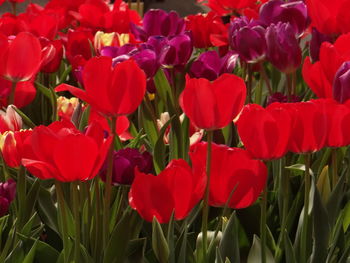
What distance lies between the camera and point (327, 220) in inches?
37.0

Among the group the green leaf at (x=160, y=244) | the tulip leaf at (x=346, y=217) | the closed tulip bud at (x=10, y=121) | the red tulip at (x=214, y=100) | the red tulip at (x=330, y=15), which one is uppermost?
the red tulip at (x=214, y=100)

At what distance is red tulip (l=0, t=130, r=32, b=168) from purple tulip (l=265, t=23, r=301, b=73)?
0.40 metres

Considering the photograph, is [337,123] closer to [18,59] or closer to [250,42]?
[250,42]

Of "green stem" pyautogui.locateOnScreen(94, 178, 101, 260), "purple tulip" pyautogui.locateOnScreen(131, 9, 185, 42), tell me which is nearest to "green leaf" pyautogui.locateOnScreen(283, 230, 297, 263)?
"green stem" pyautogui.locateOnScreen(94, 178, 101, 260)

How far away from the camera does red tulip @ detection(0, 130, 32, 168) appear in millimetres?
922

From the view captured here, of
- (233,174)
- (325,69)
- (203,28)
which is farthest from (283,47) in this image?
(203,28)

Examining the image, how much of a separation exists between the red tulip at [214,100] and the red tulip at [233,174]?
0.04 m

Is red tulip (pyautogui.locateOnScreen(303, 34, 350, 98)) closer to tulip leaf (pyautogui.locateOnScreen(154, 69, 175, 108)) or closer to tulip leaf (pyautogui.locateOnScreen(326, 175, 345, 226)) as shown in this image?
tulip leaf (pyautogui.locateOnScreen(326, 175, 345, 226))

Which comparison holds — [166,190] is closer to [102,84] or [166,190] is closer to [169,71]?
[102,84]

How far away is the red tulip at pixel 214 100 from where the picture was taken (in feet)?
2.91

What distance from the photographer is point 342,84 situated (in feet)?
3.27

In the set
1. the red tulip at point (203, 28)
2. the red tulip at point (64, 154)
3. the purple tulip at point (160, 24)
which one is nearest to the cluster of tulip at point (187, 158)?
the red tulip at point (64, 154)

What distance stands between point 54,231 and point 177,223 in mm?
198

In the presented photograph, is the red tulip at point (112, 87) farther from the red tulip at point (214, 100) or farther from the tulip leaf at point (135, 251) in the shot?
the tulip leaf at point (135, 251)
